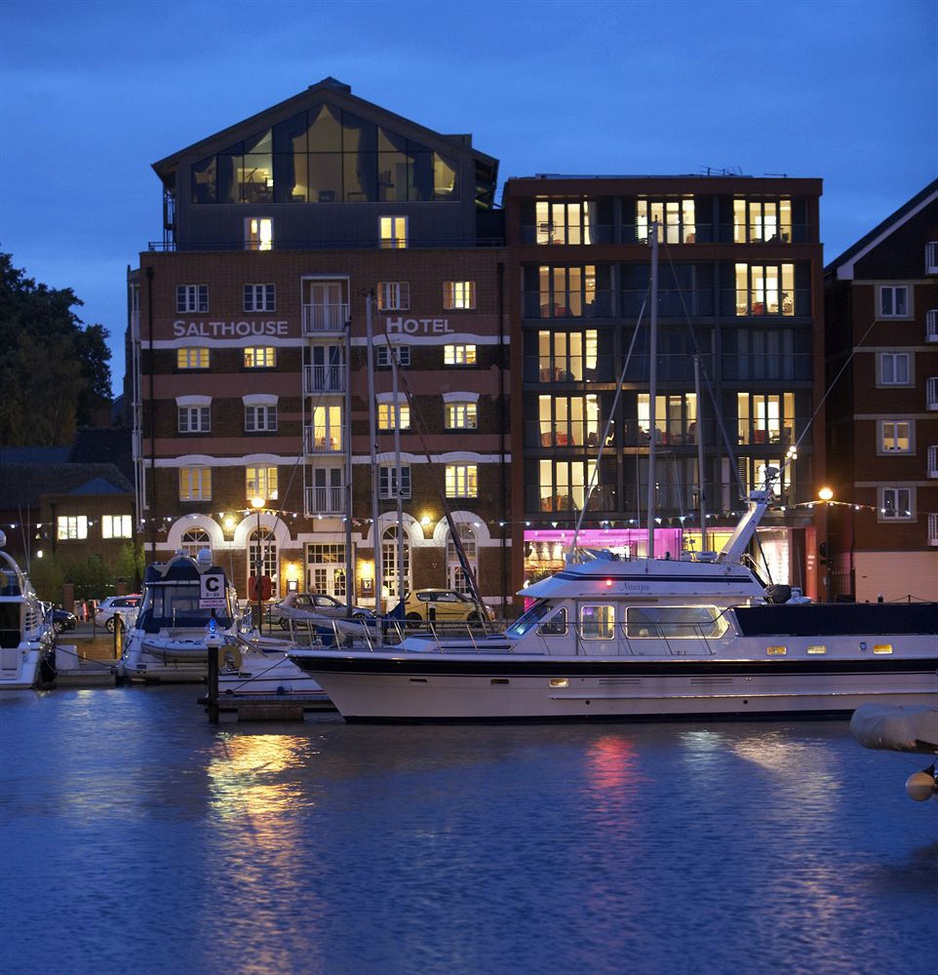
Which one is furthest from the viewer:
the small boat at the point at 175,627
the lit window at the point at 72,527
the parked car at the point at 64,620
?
the lit window at the point at 72,527

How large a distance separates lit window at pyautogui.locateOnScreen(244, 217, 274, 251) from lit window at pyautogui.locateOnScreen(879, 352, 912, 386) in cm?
2625

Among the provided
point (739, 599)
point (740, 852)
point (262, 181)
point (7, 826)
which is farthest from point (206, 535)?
point (740, 852)

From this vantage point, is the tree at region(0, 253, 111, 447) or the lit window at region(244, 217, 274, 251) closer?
the lit window at region(244, 217, 274, 251)

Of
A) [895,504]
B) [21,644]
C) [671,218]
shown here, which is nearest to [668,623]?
[21,644]

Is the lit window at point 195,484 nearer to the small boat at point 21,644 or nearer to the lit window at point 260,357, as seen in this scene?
the lit window at point 260,357

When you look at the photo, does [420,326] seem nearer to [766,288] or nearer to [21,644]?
[766,288]

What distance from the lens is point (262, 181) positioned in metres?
73.2

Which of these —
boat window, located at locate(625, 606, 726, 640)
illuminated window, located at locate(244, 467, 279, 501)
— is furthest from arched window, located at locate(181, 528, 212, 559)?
boat window, located at locate(625, 606, 726, 640)

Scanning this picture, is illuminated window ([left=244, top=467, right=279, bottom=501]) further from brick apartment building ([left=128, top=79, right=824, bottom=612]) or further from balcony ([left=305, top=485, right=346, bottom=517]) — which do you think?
balcony ([left=305, top=485, right=346, bottom=517])

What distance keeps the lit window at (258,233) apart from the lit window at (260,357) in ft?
15.2

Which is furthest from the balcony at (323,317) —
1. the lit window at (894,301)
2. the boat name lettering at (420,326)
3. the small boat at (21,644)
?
the small boat at (21,644)

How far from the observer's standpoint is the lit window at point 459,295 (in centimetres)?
7169

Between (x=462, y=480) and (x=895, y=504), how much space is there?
18.1 meters

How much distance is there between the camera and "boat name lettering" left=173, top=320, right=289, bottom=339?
7138 cm
